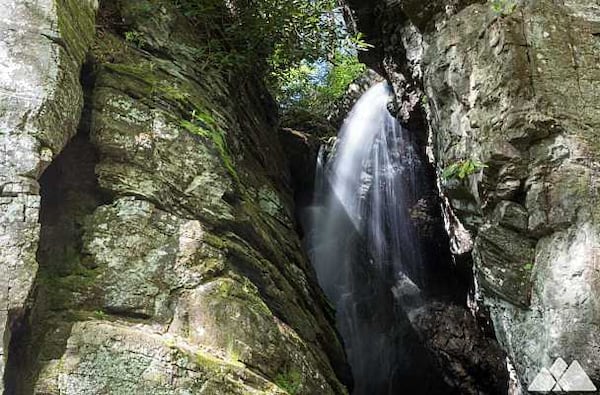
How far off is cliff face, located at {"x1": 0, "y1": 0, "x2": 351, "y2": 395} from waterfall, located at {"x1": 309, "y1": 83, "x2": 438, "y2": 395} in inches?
131

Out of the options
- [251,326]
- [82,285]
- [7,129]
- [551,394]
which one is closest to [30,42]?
[7,129]

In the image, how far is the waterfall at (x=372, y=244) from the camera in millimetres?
9633

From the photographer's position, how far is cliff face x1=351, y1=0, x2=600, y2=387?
446cm

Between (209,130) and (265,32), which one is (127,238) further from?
(265,32)

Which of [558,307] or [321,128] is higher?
[321,128]

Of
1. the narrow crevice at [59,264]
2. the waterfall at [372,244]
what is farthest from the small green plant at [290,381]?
the waterfall at [372,244]

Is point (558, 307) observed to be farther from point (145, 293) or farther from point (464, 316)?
point (464, 316)

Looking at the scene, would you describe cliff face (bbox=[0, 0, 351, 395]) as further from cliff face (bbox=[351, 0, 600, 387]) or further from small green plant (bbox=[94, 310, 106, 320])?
cliff face (bbox=[351, 0, 600, 387])

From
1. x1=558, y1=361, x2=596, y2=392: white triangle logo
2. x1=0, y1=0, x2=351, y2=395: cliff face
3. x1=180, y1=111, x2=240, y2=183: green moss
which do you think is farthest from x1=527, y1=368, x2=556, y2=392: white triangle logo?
x1=180, y1=111, x2=240, y2=183: green moss

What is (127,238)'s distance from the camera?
4.44m

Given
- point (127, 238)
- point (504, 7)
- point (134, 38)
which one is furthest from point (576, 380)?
point (134, 38)

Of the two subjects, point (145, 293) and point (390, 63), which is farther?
point (390, 63)

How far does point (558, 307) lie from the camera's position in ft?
14.6

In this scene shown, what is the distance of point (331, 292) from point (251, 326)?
6.23 meters
